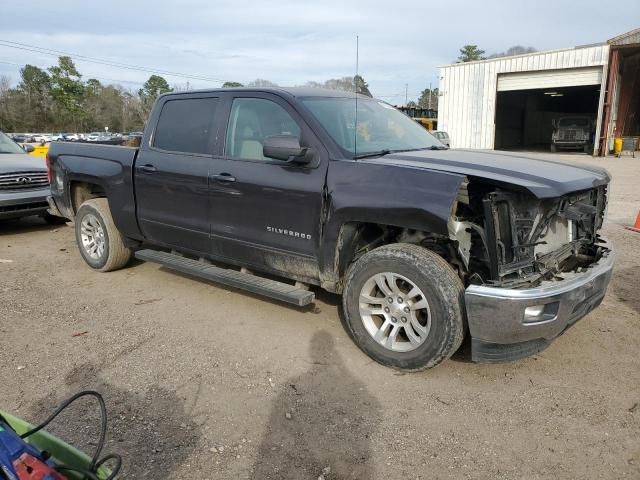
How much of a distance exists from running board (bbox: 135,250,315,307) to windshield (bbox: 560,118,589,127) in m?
26.1

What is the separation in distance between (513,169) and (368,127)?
1338 millimetres

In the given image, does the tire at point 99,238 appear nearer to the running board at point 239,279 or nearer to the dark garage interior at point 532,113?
the running board at point 239,279

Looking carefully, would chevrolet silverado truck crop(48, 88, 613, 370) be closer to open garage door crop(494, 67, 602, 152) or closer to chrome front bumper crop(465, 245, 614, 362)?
chrome front bumper crop(465, 245, 614, 362)

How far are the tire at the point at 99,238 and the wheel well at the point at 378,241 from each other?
297cm

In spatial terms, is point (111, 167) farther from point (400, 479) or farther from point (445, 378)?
point (400, 479)

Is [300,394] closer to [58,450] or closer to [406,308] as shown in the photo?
[406,308]

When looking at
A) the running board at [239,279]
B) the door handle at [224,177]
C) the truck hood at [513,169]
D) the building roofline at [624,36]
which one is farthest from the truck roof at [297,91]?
the building roofline at [624,36]

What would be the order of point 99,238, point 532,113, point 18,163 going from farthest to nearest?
point 532,113 → point 18,163 → point 99,238

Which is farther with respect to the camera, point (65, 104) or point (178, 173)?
point (65, 104)

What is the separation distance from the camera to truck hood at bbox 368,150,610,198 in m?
3.09

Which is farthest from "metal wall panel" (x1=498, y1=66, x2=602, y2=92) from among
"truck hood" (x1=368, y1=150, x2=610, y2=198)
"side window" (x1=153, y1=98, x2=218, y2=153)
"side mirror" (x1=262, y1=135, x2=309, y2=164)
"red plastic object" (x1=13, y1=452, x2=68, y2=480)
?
"red plastic object" (x1=13, y1=452, x2=68, y2=480)

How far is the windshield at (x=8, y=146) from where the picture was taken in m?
8.96

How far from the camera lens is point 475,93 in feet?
87.1

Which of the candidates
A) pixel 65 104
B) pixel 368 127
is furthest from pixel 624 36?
pixel 65 104
